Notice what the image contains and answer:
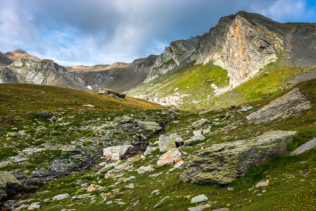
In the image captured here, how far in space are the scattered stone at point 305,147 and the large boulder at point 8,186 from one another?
23841 millimetres

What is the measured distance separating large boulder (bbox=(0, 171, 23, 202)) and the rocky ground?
0.26 ft

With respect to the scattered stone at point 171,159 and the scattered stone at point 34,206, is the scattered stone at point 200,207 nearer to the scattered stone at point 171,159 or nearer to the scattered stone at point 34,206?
the scattered stone at point 171,159

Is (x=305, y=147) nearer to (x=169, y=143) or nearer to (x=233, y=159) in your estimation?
(x=233, y=159)

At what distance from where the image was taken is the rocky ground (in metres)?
9.56

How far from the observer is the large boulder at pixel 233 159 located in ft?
38.0

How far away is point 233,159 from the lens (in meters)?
12.0

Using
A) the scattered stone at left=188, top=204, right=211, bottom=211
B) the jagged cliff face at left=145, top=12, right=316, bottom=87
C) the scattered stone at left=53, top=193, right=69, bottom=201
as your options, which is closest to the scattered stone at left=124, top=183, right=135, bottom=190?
the scattered stone at left=53, top=193, right=69, bottom=201

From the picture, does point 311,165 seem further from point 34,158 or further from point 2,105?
point 2,105

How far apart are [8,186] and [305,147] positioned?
2520 centimetres

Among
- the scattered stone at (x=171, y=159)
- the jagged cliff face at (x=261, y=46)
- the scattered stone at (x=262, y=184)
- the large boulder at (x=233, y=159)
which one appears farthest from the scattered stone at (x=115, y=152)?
the jagged cliff face at (x=261, y=46)

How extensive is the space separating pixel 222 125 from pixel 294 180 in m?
26.5

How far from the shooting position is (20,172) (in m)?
22.6

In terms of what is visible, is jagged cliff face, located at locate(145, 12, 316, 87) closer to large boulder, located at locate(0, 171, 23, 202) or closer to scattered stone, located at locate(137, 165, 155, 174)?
scattered stone, located at locate(137, 165, 155, 174)

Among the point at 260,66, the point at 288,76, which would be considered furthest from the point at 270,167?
the point at 260,66
